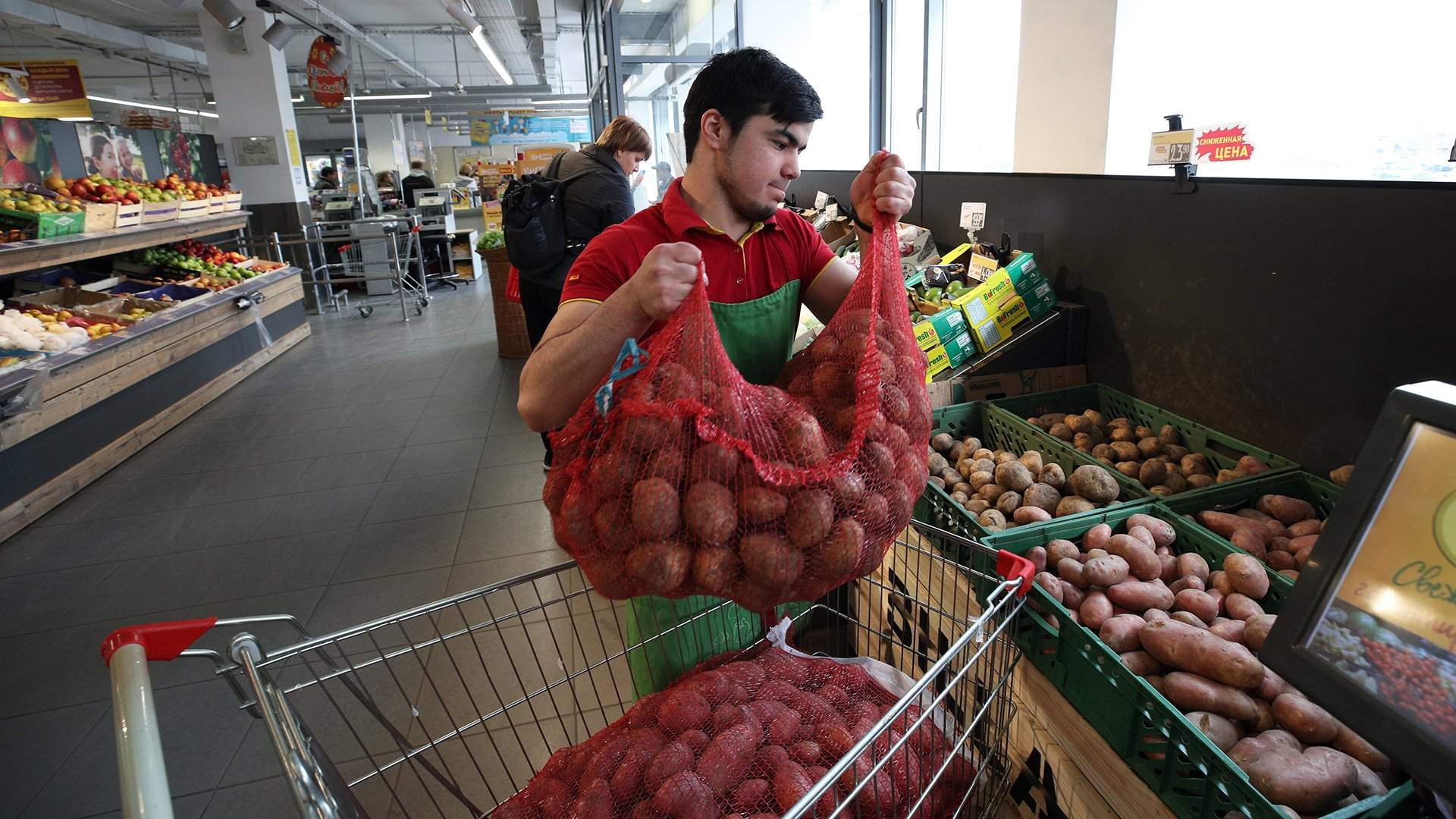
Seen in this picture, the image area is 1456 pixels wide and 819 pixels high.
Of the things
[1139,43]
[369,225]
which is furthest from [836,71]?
[369,225]

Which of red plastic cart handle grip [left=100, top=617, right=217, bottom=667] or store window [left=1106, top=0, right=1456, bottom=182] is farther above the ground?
store window [left=1106, top=0, right=1456, bottom=182]

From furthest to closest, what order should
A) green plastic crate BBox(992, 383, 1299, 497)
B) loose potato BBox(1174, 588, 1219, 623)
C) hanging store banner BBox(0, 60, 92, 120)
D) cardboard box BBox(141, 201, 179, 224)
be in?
hanging store banner BBox(0, 60, 92, 120) → cardboard box BBox(141, 201, 179, 224) → green plastic crate BBox(992, 383, 1299, 497) → loose potato BBox(1174, 588, 1219, 623)

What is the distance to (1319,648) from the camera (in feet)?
2.36

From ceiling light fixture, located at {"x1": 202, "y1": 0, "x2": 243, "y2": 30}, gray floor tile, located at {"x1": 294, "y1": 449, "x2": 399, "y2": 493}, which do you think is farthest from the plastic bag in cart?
ceiling light fixture, located at {"x1": 202, "y1": 0, "x2": 243, "y2": 30}

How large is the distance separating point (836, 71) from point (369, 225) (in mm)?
6946

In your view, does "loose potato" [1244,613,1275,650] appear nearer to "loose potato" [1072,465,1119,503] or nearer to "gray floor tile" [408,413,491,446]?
"loose potato" [1072,465,1119,503]

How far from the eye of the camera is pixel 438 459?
14.6 ft

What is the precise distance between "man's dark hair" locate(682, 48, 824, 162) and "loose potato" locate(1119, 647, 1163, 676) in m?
1.14

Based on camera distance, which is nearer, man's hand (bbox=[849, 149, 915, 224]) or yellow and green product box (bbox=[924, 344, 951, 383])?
man's hand (bbox=[849, 149, 915, 224])

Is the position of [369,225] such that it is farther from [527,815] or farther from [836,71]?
[527,815]

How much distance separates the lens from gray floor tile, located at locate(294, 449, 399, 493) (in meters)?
4.14

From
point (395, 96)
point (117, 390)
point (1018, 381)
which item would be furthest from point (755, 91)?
point (395, 96)

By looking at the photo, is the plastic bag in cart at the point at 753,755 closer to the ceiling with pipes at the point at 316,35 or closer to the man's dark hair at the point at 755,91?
the man's dark hair at the point at 755,91

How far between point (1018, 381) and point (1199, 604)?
136 cm
